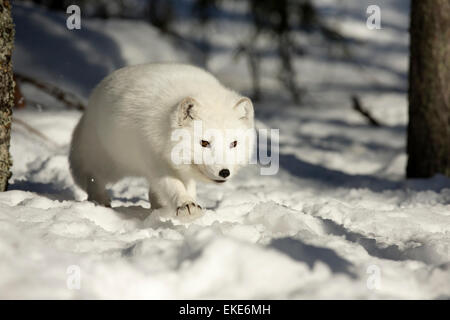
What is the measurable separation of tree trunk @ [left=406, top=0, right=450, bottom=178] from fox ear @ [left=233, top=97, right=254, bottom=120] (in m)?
2.32

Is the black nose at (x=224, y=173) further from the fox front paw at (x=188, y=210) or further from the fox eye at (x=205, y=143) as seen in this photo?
the fox front paw at (x=188, y=210)

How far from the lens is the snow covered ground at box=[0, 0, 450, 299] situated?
98.0 inches

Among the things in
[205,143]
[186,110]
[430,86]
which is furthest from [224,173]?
[430,86]

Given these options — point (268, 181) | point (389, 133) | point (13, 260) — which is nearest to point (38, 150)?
A: point (268, 181)

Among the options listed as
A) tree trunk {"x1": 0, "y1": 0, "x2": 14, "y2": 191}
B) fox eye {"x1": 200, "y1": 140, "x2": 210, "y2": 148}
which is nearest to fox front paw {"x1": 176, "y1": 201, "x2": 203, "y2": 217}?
fox eye {"x1": 200, "y1": 140, "x2": 210, "y2": 148}

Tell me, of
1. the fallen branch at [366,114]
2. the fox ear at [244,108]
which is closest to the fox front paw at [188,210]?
the fox ear at [244,108]

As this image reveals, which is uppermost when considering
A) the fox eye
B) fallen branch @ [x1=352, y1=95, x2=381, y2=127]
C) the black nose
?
the fox eye

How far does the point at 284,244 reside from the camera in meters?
2.88

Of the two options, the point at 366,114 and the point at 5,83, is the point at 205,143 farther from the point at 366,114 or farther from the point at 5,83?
the point at 366,114

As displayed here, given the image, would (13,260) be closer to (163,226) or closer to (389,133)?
(163,226)

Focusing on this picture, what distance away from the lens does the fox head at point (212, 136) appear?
3.35 meters

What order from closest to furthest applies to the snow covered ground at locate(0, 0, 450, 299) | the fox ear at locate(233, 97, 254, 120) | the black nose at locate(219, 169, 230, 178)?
the snow covered ground at locate(0, 0, 450, 299), the black nose at locate(219, 169, 230, 178), the fox ear at locate(233, 97, 254, 120)

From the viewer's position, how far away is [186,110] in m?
3.43

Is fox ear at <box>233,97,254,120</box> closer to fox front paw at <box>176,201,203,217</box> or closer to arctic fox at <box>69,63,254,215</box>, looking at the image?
arctic fox at <box>69,63,254,215</box>
